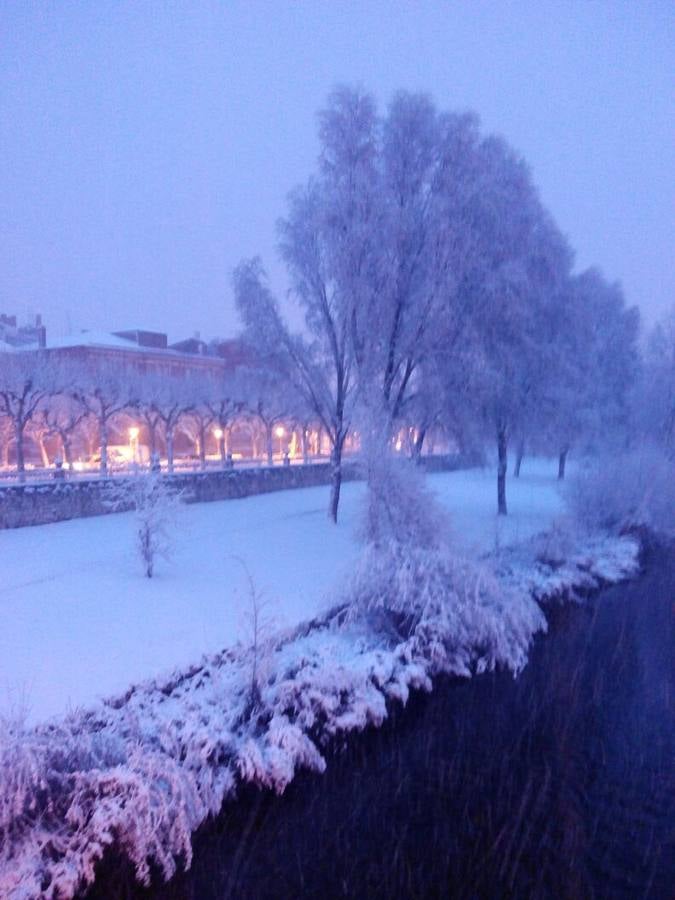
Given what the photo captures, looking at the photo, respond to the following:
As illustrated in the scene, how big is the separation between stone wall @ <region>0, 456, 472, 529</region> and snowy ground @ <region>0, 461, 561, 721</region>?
537 millimetres

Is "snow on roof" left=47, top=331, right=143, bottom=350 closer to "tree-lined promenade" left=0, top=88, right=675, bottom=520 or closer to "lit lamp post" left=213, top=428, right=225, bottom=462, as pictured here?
"lit lamp post" left=213, top=428, right=225, bottom=462

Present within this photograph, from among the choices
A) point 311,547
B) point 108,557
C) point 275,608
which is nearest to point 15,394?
point 108,557

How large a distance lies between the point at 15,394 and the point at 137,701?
21.4 meters

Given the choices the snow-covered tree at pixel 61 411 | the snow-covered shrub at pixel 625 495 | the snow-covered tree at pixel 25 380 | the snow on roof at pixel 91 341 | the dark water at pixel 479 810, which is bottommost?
the dark water at pixel 479 810

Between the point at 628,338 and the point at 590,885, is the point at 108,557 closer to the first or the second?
the point at 590,885

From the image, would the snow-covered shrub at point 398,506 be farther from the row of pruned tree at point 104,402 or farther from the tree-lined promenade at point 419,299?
the row of pruned tree at point 104,402

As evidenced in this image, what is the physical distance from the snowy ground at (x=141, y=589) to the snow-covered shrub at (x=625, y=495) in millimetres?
Result: 1567

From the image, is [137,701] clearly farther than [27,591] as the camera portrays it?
No

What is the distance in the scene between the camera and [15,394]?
86.8ft

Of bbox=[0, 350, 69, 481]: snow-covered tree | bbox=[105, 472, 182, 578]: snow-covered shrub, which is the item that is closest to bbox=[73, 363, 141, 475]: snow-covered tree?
bbox=[0, 350, 69, 481]: snow-covered tree

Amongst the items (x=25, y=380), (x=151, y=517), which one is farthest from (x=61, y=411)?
(x=151, y=517)

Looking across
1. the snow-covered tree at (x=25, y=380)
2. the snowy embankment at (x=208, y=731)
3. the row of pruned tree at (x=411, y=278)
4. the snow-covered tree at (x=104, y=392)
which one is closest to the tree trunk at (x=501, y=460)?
the row of pruned tree at (x=411, y=278)

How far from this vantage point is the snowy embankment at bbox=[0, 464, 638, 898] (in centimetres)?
563

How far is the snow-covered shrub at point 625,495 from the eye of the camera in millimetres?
21297
